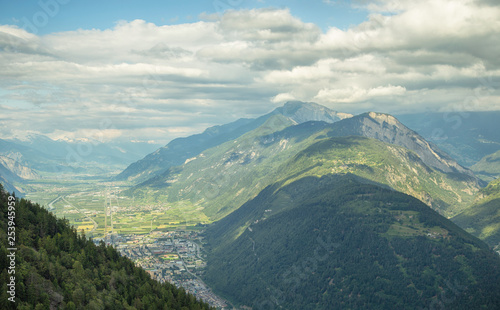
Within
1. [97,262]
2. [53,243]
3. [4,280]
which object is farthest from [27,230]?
[4,280]

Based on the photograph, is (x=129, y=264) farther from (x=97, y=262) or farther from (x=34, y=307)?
(x=34, y=307)

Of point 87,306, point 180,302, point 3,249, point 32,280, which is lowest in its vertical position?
point 180,302

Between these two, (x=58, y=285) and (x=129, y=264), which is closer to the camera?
(x=58, y=285)

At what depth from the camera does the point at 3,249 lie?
11856 cm


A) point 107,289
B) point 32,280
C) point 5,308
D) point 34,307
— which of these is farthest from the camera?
point 107,289

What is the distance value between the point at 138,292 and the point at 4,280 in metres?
56.6

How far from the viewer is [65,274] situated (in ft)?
445

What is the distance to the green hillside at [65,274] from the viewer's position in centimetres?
11777

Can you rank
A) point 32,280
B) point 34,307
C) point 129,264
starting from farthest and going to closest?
point 129,264
point 32,280
point 34,307

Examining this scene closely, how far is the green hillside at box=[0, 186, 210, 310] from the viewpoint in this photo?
11777 cm

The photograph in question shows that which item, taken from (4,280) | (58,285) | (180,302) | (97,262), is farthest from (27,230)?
(180,302)

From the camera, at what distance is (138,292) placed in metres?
161

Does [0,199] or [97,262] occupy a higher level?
[0,199]

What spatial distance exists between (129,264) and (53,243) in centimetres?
4163
